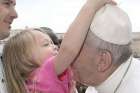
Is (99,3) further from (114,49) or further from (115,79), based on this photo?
(115,79)

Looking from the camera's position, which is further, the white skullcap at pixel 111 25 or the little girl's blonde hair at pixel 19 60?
the little girl's blonde hair at pixel 19 60

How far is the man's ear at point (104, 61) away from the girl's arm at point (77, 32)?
98mm

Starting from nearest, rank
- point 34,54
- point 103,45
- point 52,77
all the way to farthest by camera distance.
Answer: point 103,45 → point 52,77 → point 34,54

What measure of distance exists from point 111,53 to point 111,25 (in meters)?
0.10

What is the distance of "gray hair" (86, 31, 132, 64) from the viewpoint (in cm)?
141

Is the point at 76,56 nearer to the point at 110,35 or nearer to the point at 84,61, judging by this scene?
the point at 84,61

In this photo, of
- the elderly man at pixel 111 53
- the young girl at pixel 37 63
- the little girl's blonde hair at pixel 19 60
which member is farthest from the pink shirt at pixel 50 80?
the elderly man at pixel 111 53

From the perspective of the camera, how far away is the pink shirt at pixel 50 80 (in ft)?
5.43

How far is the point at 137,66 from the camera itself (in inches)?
56.9

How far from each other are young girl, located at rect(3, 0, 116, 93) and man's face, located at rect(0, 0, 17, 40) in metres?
0.08

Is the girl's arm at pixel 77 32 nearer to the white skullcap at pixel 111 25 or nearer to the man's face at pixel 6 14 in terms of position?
the white skullcap at pixel 111 25

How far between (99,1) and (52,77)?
0.40m

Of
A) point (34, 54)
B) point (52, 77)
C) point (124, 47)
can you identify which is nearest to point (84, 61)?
point (124, 47)

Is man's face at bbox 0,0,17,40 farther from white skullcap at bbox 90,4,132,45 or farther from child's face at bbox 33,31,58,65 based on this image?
white skullcap at bbox 90,4,132,45
